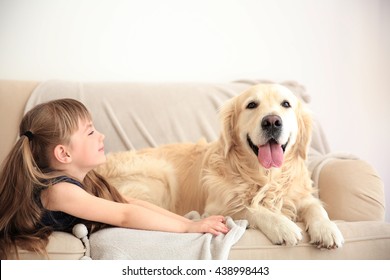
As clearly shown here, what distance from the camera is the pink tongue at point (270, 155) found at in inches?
55.0

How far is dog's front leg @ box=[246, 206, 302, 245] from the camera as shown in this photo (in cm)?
113

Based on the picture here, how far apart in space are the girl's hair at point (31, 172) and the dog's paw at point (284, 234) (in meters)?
0.48

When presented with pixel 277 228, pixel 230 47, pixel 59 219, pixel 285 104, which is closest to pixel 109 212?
pixel 59 219

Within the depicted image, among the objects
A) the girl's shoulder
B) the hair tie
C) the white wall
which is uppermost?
the white wall

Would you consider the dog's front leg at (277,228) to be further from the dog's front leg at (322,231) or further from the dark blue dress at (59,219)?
the dark blue dress at (59,219)

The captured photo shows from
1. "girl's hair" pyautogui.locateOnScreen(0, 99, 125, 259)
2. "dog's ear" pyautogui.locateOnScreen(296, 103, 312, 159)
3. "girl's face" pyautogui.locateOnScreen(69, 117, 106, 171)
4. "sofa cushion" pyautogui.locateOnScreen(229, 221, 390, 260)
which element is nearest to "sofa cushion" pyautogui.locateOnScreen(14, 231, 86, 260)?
"girl's hair" pyautogui.locateOnScreen(0, 99, 125, 259)

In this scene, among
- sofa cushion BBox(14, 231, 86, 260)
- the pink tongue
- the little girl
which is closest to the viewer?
sofa cushion BBox(14, 231, 86, 260)

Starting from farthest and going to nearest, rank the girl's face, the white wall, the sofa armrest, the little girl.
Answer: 1. the white wall
2. the sofa armrest
3. the girl's face
4. the little girl

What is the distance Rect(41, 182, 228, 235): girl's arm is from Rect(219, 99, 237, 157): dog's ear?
1.28ft

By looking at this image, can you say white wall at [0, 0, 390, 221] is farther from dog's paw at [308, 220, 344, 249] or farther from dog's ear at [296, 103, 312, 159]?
dog's paw at [308, 220, 344, 249]

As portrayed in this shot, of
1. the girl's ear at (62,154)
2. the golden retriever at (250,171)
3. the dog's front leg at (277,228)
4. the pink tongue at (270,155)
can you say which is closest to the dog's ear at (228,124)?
the golden retriever at (250,171)

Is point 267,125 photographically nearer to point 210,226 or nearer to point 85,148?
point 210,226

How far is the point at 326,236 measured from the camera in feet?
3.68

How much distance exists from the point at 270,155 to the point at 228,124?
0.73ft
